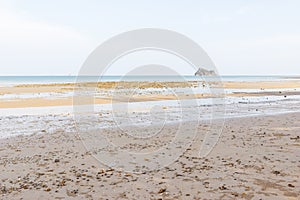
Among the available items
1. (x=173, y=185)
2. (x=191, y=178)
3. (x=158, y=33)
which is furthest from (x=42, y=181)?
(x=158, y=33)

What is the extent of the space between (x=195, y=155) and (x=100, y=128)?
5.90 meters

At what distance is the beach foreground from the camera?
18.9 feet

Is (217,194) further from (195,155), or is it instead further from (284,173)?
(195,155)

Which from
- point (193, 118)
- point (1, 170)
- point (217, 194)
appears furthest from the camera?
point (193, 118)

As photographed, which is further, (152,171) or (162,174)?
(152,171)

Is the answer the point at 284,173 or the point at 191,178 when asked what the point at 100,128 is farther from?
the point at 284,173

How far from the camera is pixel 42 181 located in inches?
254

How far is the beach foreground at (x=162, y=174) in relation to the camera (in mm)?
5762

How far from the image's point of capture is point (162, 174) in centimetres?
696

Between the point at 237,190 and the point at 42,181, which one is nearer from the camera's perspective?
the point at 237,190

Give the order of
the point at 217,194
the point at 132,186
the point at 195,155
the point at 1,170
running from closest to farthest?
the point at 217,194
the point at 132,186
the point at 1,170
the point at 195,155

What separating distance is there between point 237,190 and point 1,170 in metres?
5.47

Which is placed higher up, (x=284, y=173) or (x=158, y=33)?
(x=158, y=33)

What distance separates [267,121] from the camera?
50.8 ft
